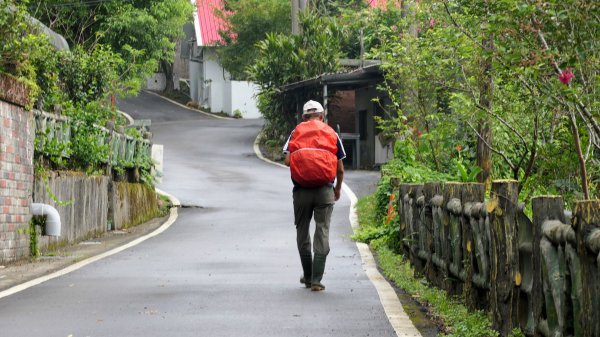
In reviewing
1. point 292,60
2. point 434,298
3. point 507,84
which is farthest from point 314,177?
point 292,60

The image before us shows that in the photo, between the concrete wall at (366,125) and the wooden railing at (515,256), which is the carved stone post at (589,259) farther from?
the concrete wall at (366,125)

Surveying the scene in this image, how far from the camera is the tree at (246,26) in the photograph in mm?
62406

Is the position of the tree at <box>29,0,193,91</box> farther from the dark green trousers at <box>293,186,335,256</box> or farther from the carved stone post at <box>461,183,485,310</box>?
the carved stone post at <box>461,183,485,310</box>

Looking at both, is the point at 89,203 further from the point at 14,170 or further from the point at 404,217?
the point at 404,217

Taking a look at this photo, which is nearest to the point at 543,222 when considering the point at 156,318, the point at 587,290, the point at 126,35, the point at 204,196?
the point at 587,290

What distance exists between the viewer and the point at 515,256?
331 inches

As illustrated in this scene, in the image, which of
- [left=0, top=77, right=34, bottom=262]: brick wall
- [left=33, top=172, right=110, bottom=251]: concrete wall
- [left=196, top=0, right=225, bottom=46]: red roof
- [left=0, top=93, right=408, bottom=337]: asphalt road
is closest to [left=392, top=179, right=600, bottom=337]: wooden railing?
[left=0, top=93, right=408, bottom=337]: asphalt road

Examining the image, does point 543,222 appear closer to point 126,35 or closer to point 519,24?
point 519,24

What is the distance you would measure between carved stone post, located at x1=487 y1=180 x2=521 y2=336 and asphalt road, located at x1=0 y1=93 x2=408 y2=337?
0.85 meters

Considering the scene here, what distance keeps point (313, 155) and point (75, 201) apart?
8.96 meters

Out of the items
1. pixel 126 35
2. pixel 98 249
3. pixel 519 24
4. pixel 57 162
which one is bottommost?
pixel 98 249

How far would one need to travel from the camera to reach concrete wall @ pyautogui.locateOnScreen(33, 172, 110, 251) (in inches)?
712

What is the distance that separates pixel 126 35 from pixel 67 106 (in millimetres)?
22490

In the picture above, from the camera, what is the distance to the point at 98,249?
18859mm
